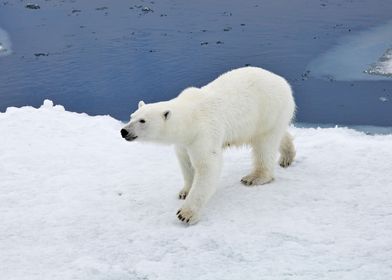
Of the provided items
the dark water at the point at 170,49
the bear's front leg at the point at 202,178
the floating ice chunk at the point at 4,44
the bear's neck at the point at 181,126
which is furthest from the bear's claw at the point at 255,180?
the floating ice chunk at the point at 4,44

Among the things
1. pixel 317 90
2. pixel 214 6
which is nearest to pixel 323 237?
pixel 317 90

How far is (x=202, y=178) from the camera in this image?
169 inches

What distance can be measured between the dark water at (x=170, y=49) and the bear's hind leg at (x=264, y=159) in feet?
14.6

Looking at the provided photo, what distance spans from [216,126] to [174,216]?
2.57ft

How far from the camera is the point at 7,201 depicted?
4734mm

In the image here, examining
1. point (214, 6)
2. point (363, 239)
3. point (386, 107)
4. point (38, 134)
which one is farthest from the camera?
point (214, 6)

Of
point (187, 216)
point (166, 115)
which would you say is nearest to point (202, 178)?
point (187, 216)

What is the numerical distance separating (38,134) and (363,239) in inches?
162

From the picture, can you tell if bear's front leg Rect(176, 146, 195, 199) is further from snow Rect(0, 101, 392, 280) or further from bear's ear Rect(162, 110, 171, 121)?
bear's ear Rect(162, 110, 171, 121)

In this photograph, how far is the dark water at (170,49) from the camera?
407 inches

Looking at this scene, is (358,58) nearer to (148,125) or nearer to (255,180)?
(255,180)

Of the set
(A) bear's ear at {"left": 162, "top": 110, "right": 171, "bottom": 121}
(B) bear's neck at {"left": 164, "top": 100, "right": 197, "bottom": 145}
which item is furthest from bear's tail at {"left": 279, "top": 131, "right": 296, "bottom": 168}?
(A) bear's ear at {"left": 162, "top": 110, "right": 171, "bottom": 121}

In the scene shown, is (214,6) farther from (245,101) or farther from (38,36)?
(245,101)

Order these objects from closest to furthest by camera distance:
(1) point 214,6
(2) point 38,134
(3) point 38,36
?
1. (2) point 38,134
2. (3) point 38,36
3. (1) point 214,6
